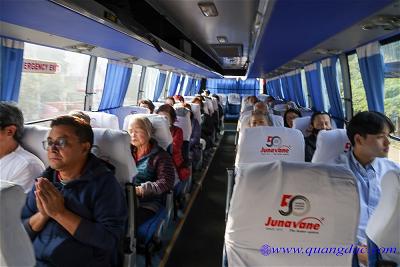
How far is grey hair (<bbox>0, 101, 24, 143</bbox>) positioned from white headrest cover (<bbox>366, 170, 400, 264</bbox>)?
8.66 feet

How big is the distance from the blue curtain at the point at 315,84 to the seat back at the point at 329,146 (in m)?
4.59

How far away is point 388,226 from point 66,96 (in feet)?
19.0

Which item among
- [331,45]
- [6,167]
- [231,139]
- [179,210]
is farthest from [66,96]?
[231,139]

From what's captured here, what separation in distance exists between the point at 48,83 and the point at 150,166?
304cm

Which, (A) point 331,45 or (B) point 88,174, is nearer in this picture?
(B) point 88,174

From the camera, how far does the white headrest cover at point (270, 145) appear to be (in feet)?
12.5

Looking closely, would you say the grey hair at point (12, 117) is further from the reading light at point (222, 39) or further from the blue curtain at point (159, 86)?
the blue curtain at point (159, 86)

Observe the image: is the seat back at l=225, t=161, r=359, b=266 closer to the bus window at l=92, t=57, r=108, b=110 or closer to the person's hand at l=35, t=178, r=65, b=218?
the person's hand at l=35, t=178, r=65, b=218

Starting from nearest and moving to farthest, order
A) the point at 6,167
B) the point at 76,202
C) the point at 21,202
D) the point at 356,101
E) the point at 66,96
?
the point at 21,202 < the point at 76,202 < the point at 6,167 < the point at 356,101 < the point at 66,96

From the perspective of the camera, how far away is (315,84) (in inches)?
316

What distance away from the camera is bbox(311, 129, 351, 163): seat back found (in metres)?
3.23

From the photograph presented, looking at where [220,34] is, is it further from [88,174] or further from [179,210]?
[88,174]

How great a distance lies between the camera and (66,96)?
20.7 feet

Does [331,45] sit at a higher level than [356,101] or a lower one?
higher
